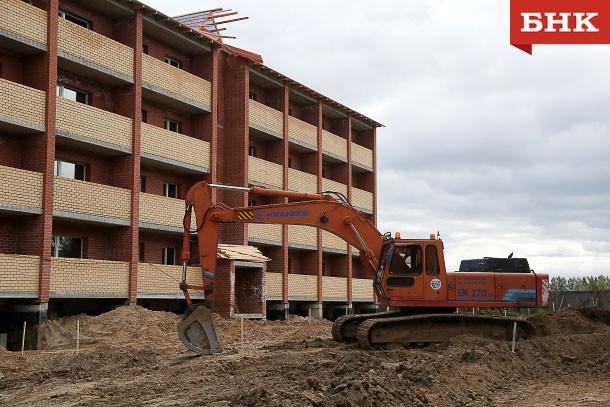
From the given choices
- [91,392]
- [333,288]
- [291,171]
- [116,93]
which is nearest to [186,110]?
[116,93]

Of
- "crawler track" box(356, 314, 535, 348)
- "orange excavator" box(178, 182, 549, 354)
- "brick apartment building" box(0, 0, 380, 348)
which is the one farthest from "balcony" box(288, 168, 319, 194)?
"crawler track" box(356, 314, 535, 348)

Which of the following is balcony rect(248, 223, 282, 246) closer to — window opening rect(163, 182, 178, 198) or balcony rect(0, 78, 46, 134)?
window opening rect(163, 182, 178, 198)

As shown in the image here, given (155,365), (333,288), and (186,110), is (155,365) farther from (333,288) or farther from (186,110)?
(333,288)

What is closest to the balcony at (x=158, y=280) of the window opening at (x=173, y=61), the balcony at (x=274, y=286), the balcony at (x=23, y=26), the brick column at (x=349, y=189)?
the balcony at (x=274, y=286)

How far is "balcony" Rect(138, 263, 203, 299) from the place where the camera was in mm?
26875

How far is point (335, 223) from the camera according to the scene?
1788 centimetres

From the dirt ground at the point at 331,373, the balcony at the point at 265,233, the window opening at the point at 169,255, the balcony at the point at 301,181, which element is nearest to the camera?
the dirt ground at the point at 331,373

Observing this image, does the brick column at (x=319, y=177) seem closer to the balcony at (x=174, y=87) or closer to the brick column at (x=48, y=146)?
the balcony at (x=174, y=87)

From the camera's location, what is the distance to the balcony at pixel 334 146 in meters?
41.2

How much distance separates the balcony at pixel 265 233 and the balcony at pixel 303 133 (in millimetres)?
5344

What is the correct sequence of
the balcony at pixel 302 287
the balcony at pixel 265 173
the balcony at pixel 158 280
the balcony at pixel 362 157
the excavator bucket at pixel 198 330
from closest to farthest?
the excavator bucket at pixel 198 330 → the balcony at pixel 158 280 → the balcony at pixel 265 173 → the balcony at pixel 302 287 → the balcony at pixel 362 157

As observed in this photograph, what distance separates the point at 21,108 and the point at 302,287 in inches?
716

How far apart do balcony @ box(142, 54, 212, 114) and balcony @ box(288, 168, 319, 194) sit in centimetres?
711

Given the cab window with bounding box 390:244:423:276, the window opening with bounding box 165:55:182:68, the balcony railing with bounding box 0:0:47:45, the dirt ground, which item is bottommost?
the dirt ground
